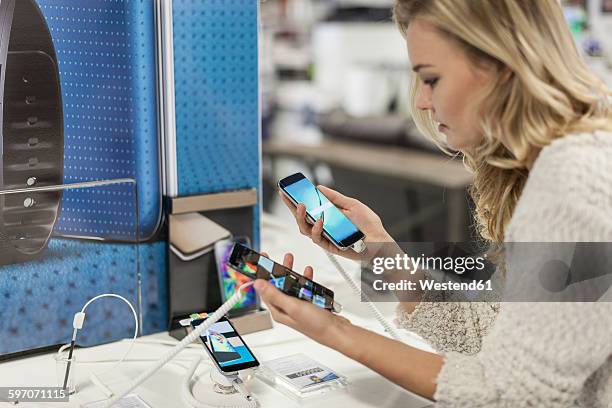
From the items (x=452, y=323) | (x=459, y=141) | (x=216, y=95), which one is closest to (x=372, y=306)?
(x=452, y=323)

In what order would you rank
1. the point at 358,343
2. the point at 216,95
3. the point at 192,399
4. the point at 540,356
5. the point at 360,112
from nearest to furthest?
1. the point at 540,356
2. the point at 358,343
3. the point at 192,399
4. the point at 216,95
5. the point at 360,112

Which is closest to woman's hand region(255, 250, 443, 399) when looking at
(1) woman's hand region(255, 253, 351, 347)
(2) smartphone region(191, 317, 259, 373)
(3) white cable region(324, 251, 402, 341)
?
(1) woman's hand region(255, 253, 351, 347)

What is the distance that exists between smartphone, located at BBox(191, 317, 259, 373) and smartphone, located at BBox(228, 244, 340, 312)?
15 cm

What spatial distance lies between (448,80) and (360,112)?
4.69 metres

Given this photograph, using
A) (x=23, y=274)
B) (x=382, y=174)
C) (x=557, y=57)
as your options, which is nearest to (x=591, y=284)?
(x=557, y=57)

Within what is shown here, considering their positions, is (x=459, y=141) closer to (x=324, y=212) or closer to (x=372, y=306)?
(x=324, y=212)

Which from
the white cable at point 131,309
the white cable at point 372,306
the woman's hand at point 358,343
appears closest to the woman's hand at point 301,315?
the woman's hand at point 358,343

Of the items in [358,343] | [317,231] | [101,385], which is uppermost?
[317,231]

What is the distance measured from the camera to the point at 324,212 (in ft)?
4.06

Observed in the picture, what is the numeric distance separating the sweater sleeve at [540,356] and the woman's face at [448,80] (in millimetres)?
264

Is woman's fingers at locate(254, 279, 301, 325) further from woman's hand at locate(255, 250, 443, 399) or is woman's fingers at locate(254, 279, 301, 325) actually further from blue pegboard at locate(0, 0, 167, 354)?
blue pegboard at locate(0, 0, 167, 354)

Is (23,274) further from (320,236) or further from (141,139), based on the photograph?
(320,236)

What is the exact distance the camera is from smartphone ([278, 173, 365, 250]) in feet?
4.00

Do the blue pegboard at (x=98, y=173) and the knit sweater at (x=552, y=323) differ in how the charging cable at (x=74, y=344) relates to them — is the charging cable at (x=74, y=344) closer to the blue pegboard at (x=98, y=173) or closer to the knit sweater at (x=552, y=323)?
the blue pegboard at (x=98, y=173)
